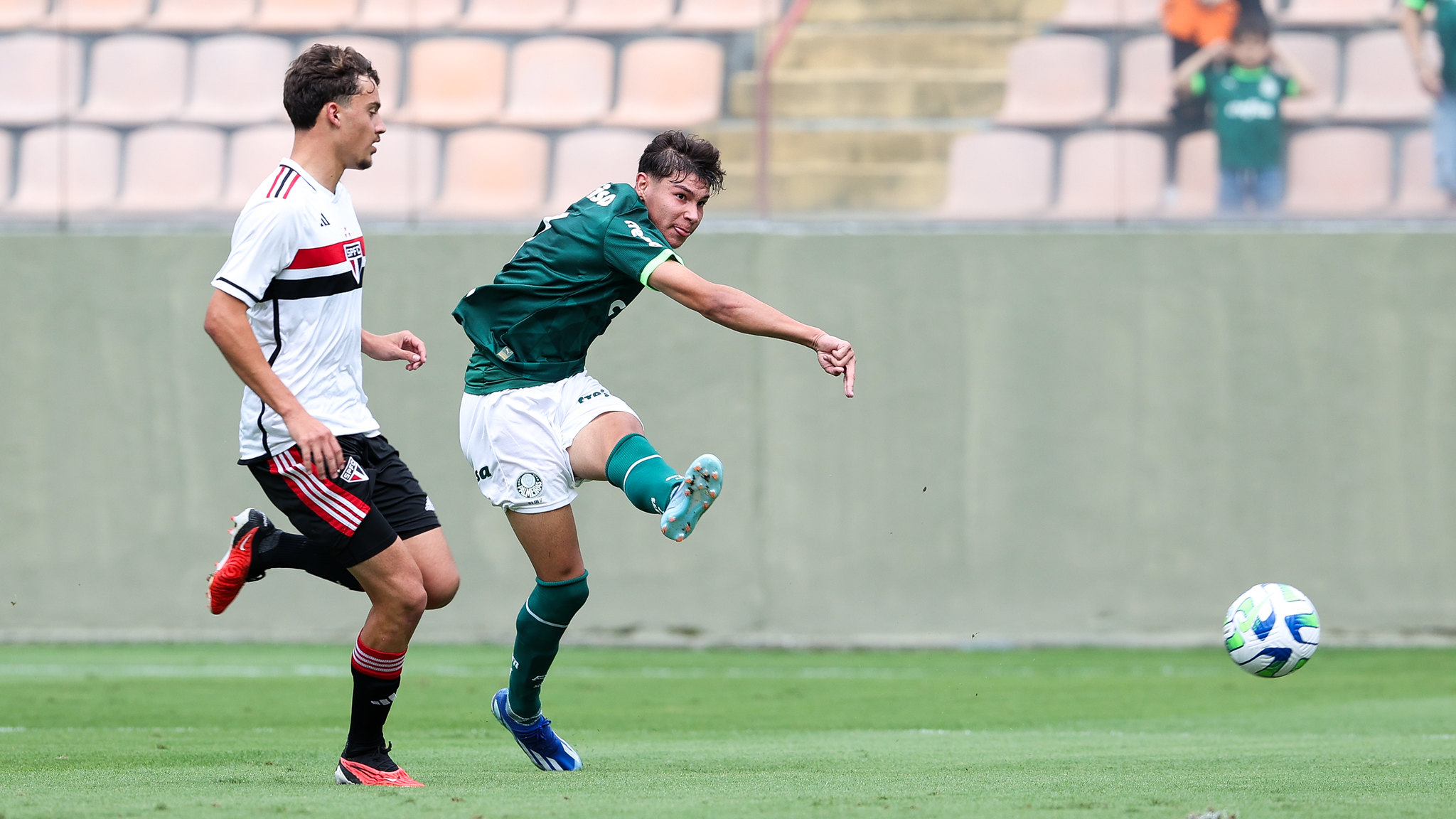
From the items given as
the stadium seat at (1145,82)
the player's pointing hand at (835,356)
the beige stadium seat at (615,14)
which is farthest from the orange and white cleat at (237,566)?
the stadium seat at (1145,82)

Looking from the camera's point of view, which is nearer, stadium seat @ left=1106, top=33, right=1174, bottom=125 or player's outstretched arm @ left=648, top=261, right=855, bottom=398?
player's outstretched arm @ left=648, top=261, right=855, bottom=398

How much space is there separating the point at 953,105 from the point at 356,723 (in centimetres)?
771

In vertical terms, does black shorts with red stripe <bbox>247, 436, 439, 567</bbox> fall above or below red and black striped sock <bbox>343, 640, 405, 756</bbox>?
above

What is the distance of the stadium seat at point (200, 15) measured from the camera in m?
11.3

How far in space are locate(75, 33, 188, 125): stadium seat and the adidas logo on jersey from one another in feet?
26.2

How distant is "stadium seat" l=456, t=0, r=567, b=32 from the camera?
11203 millimetres

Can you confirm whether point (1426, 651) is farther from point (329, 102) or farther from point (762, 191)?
point (329, 102)

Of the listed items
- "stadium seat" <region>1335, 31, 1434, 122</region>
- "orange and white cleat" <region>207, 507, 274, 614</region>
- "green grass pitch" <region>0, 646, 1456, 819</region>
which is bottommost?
"green grass pitch" <region>0, 646, 1456, 819</region>

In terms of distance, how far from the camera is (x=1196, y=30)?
10820 mm

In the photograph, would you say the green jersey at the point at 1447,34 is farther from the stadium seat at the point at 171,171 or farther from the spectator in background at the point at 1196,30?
the stadium seat at the point at 171,171

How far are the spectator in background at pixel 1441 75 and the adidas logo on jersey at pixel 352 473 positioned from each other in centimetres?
872

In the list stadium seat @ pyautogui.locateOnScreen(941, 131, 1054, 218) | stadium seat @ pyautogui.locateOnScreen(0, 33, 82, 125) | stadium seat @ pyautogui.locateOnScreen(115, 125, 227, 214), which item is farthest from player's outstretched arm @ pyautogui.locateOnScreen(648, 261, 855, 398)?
stadium seat @ pyautogui.locateOnScreen(0, 33, 82, 125)

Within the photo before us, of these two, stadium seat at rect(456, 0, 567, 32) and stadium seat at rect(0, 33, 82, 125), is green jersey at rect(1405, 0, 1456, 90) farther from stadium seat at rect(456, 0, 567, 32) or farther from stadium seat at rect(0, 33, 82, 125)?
stadium seat at rect(0, 33, 82, 125)

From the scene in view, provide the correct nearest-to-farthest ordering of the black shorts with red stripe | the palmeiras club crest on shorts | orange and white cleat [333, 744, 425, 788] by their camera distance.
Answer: the black shorts with red stripe → orange and white cleat [333, 744, 425, 788] → the palmeiras club crest on shorts
